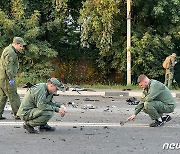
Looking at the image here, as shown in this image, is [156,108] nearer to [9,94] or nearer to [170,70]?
[9,94]

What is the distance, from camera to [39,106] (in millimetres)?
7953

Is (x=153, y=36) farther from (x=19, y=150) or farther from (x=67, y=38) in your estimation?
(x=19, y=150)

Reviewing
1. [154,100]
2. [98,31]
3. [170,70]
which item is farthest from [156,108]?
[98,31]

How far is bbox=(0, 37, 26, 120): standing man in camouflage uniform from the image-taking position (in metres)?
9.38

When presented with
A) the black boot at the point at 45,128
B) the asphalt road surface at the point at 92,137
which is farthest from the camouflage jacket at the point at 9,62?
the black boot at the point at 45,128

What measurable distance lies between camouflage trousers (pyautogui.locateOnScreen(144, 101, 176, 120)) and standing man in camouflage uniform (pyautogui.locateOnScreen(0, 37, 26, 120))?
8.92 ft

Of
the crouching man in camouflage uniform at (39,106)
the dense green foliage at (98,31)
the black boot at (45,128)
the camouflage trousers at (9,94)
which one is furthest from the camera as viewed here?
the dense green foliage at (98,31)

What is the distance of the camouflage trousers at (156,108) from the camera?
879 centimetres

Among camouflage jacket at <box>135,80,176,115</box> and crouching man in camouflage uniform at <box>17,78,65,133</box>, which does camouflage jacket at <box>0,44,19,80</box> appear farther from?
camouflage jacket at <box>135,80,176,115</box>

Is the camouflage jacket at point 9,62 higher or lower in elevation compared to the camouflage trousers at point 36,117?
higher

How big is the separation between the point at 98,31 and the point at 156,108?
1138 centimetres

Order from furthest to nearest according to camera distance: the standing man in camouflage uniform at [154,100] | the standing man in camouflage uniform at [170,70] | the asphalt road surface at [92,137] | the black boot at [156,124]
A: the standing man in camouflage uniform at [170,70] < the black boot at [156,124] < the standing man in camouflage uniform at [154,100] < the asphalt road surface at [92,137]

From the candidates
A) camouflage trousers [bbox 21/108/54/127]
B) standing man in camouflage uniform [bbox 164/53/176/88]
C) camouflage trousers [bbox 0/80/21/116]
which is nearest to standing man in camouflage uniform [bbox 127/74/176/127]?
camouflage trousers [bbox 21/108/54/127]

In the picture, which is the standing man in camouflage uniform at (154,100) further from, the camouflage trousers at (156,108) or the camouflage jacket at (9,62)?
the camouflage jacket at (9,62)
